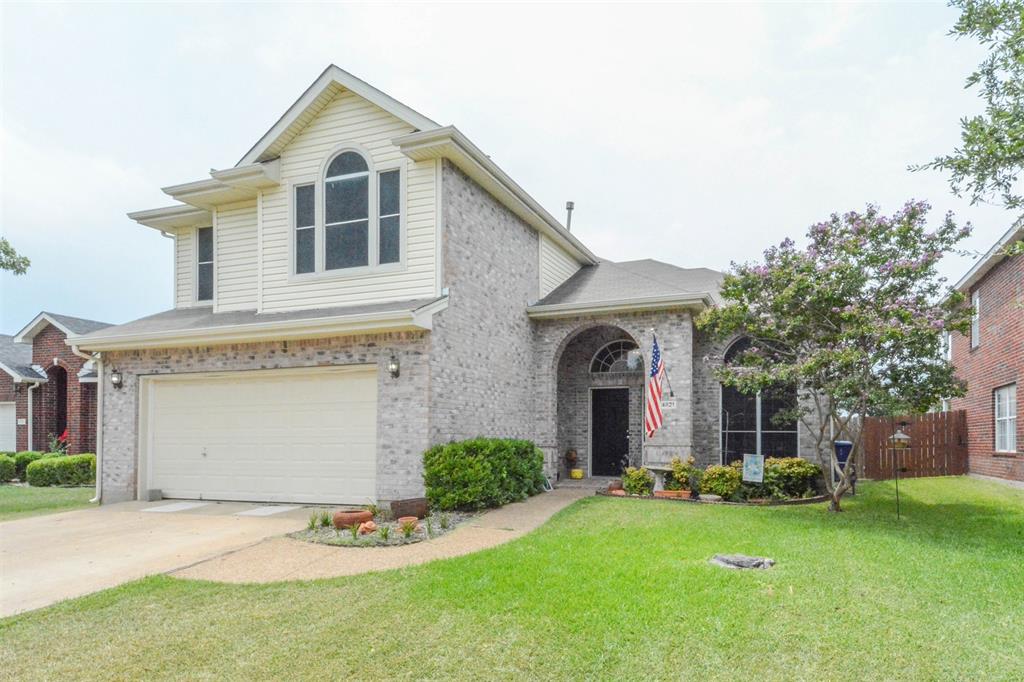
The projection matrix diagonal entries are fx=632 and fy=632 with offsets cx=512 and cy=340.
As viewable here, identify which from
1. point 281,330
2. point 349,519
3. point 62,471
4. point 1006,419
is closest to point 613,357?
point 281,330

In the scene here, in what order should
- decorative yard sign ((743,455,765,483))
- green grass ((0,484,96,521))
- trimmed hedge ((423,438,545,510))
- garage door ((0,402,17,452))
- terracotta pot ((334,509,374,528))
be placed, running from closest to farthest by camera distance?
terracotta pot ((334,509,374,528))
trimmed hedge ((423,438,545,510))
decorative yard sign ((743,455,765,483))
green grass ((0,484,96,521))
garage door ((0,402,17,452))

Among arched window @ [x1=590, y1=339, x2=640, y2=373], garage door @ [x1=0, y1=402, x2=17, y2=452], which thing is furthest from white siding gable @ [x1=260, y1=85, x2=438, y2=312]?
garage door @ [x1=0, y1=402, x2=17, y2=452]

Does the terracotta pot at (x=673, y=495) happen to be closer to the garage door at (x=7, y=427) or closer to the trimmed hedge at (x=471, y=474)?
the trimmed hedge at (x=471, y=474)

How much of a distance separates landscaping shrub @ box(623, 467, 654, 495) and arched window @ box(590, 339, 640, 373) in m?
3.29

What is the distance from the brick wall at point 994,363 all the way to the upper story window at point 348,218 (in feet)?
35.3

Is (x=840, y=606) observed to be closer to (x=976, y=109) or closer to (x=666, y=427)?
(x=976, y=109)

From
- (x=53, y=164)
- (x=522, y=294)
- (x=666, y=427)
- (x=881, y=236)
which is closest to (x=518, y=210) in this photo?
(x=522, y=294)

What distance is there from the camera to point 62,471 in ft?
53.2

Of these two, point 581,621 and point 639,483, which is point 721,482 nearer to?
point 639,483

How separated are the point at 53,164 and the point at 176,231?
2.47 metres

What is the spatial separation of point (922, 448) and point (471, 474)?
43.2 ft

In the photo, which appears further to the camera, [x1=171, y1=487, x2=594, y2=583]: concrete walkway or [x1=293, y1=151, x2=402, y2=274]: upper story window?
[x1=293, y1=151, x2=402, y2=274]: upper story window

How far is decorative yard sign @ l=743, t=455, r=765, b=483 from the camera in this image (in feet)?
35.1

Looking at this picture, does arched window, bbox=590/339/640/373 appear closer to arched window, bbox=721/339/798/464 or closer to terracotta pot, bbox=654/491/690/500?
arched window, bbox=721/339/798/464
